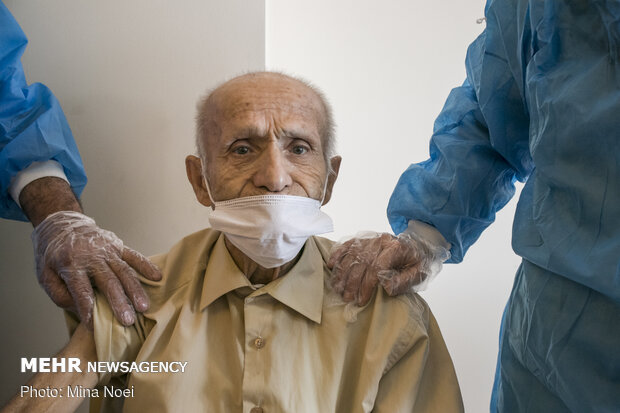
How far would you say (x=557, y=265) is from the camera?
0.93 metres

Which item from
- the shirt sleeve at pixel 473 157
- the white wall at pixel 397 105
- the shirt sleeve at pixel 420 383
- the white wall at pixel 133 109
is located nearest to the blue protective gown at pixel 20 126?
the white wall at pixel 133 109

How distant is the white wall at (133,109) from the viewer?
1.77 metres

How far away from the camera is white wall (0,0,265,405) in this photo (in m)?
1.77

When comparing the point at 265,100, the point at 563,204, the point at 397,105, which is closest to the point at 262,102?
the point at 265,100

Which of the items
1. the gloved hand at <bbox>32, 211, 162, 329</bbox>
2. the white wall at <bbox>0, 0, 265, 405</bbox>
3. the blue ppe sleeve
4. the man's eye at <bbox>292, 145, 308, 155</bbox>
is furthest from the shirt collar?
the white wall at <bbox>0, 0, 265, 405</bbox>

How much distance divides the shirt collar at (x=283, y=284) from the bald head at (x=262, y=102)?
0.26 meters

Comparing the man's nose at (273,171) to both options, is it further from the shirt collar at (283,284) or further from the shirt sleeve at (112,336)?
the shirt sleeve at (112,336)

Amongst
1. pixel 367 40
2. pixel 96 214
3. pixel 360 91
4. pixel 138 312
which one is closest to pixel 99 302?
pixel 138 312

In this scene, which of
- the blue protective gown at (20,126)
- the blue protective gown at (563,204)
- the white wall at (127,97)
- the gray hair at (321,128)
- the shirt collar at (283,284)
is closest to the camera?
the blue protective gown at (563,204)

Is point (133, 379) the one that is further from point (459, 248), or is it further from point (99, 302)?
point (459, 248)

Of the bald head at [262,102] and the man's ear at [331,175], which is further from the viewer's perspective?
the man's ear at [331,175]

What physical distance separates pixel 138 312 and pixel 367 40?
4.10 ft

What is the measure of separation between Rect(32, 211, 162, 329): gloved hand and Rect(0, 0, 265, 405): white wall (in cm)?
41
